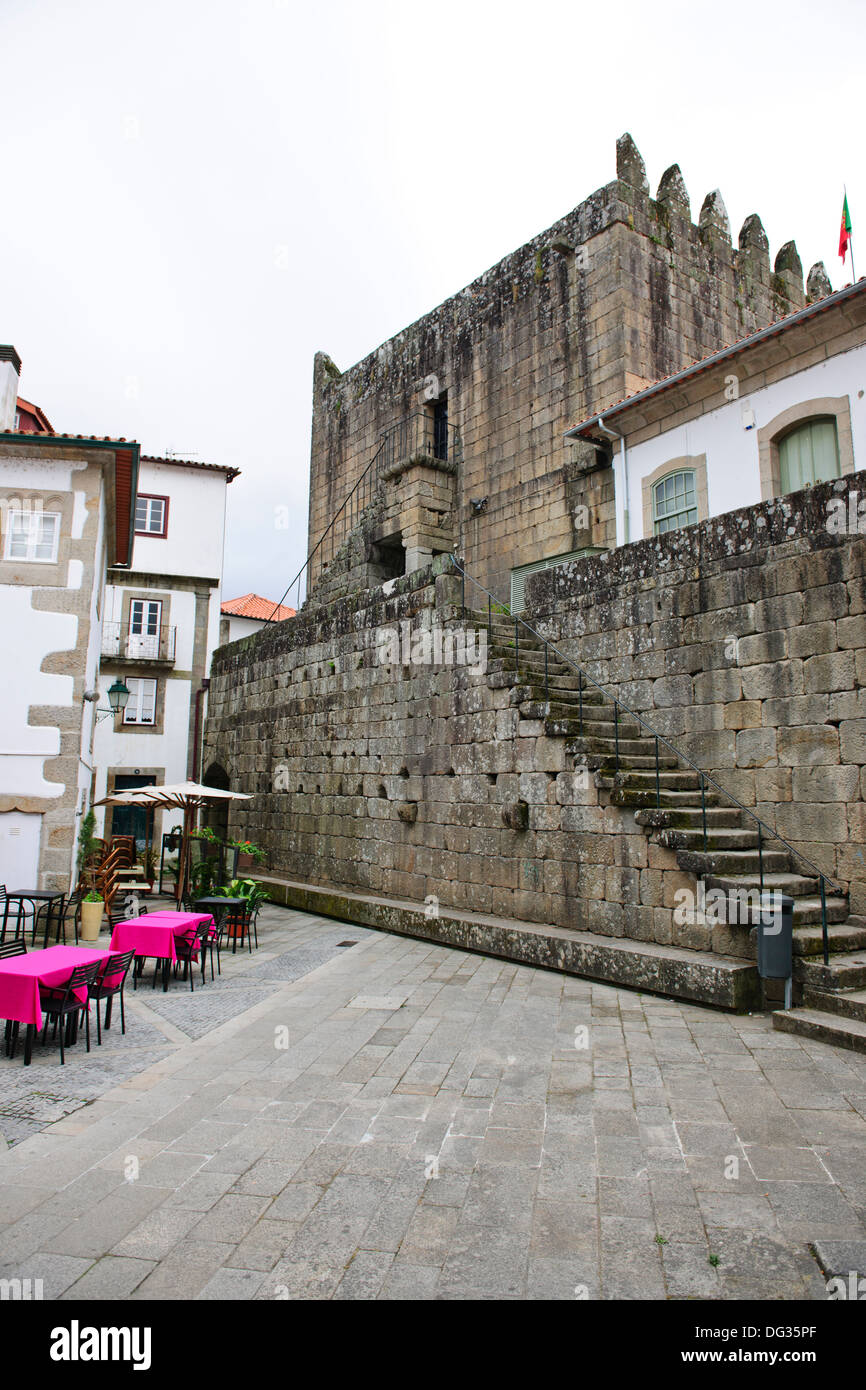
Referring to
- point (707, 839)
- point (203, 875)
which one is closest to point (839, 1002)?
point (707, 839)

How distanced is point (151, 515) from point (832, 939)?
19.0 metres

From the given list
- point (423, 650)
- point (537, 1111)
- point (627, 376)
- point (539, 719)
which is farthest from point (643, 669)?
point (627, 376)

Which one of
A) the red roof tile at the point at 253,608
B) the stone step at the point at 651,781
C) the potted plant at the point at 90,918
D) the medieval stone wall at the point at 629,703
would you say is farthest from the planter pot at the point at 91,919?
the red roof tile at the point at 253,608

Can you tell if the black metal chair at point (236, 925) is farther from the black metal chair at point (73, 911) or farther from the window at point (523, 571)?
the window at point (523, 571)

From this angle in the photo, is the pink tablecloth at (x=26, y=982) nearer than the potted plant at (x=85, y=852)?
Yes

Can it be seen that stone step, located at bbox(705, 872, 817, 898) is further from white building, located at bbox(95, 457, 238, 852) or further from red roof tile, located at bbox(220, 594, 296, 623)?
red roof tile, located at bbox(220, 594, 296, 623)

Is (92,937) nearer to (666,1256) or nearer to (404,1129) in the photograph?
(404,1129)

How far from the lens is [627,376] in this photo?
490 inches

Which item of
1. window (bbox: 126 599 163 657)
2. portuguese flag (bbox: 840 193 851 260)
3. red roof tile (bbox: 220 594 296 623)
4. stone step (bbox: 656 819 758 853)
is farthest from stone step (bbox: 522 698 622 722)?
red roof tile (bbox: 220 594 296 623)

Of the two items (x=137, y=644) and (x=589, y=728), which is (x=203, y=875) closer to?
(x=589, y=728)

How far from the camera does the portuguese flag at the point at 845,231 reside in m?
11.5

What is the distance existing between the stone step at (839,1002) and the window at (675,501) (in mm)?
6112

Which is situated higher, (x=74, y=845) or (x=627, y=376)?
(x=627, y=376)
